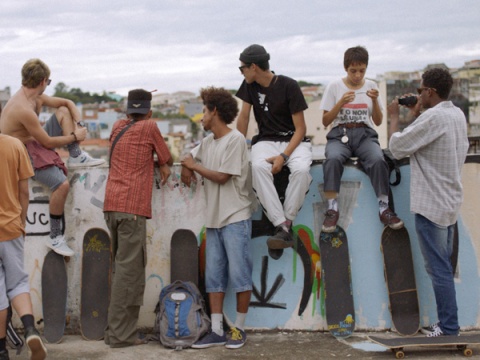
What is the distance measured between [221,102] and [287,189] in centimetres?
94

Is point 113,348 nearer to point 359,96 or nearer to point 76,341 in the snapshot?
point 76,341

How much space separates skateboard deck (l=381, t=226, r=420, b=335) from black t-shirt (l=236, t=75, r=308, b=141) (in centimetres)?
129

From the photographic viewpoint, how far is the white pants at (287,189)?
551 cm

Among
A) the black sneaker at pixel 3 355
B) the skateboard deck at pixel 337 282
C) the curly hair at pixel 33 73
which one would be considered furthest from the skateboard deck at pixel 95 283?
the skateboard deck at pixel 337 282

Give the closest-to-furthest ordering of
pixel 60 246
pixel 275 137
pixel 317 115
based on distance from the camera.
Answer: pixel 275 137 < pixel 60 246 < pixel 317 115

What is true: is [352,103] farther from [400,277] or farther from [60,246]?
[60,246]

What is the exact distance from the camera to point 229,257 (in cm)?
556

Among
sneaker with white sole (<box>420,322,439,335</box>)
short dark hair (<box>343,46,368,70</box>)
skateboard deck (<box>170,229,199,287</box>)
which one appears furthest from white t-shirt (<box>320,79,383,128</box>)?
sneaker with white sole (<box>420,322,439,335</box>)

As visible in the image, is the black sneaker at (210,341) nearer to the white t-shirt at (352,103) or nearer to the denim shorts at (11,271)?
the denim shorts at (11,271)

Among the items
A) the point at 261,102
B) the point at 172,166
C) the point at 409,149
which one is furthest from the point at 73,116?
the point at 409,149

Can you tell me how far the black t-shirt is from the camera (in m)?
5.73

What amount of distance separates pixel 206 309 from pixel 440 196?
7.50 feet

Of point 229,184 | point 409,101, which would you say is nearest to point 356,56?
point 409,101

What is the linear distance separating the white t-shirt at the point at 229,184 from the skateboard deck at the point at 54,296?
1.47 meters
